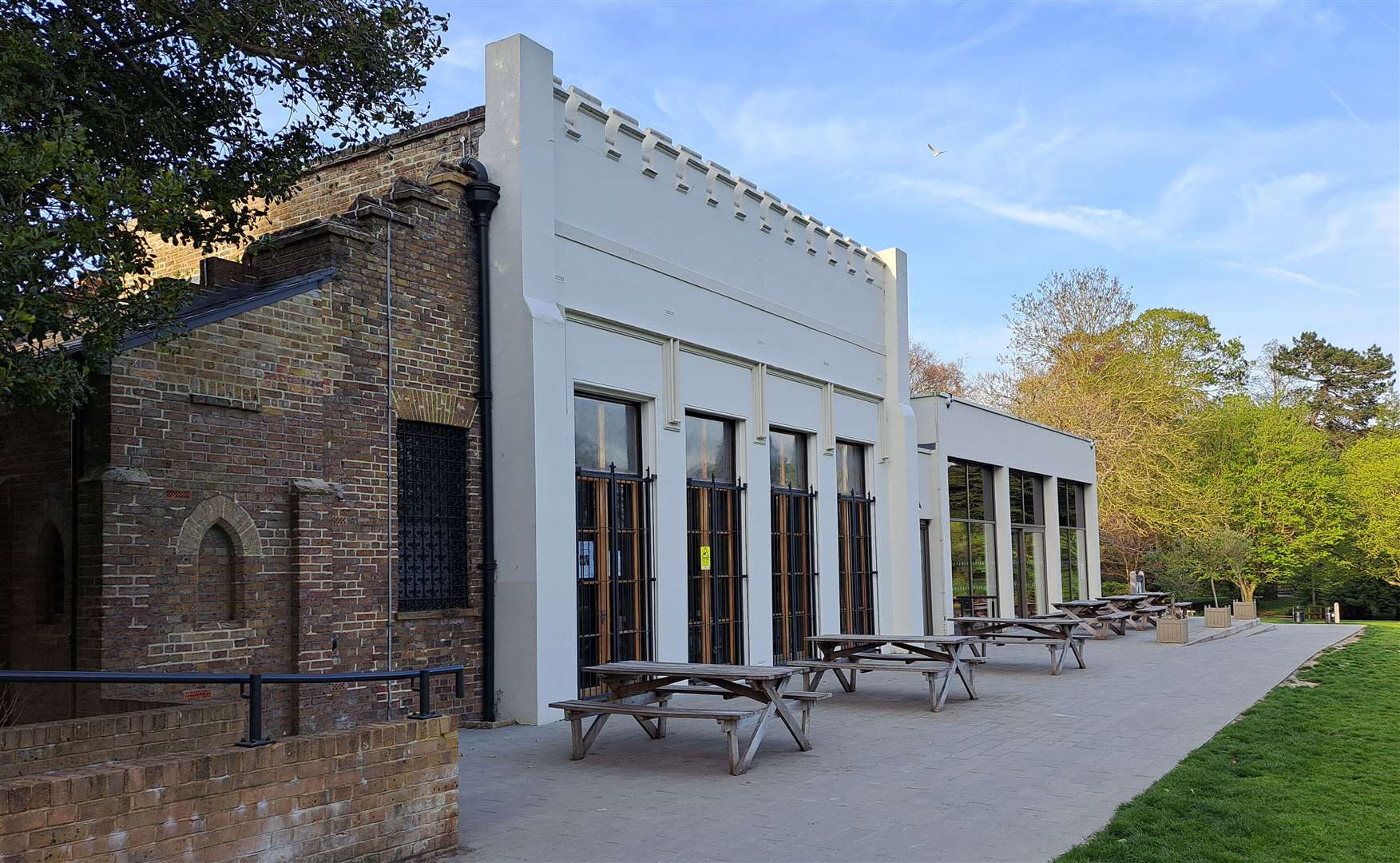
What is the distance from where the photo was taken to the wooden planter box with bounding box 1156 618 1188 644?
20828 millimetres

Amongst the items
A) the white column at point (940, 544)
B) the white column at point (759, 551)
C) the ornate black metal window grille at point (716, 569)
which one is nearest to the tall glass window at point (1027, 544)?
the white column at point (940, 544)

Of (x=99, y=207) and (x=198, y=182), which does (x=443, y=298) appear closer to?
(x=198, y=182)

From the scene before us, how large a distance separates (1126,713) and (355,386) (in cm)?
856

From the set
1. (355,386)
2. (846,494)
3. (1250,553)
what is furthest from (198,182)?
(1250,553)

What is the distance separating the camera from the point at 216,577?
8.68 m

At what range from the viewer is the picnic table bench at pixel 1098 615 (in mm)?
21719

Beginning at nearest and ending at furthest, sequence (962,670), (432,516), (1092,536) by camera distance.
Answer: (432,516) < (962,670) < (1092,536)

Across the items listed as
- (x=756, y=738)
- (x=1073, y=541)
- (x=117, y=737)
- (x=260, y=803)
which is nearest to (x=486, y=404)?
(x=756, y=738)

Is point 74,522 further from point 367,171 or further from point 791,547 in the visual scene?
point 791,547

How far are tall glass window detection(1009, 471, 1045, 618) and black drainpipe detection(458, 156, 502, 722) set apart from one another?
53.6ft

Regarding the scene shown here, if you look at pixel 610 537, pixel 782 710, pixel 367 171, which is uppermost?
pixel 367 171

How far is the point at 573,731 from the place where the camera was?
29.0ft

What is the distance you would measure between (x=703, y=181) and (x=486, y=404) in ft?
17.0

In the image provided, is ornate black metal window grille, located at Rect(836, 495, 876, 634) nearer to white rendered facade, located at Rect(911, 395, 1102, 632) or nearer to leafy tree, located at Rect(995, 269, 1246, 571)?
white rendered facade, located at Rect(911, 395, 1102, 632)
